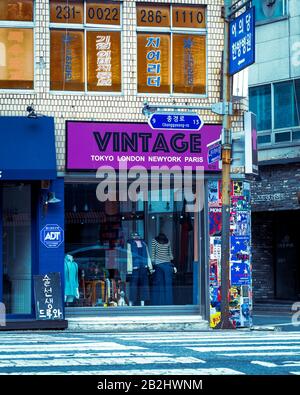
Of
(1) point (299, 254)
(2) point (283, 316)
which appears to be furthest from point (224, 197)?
(1) point (299, 254)

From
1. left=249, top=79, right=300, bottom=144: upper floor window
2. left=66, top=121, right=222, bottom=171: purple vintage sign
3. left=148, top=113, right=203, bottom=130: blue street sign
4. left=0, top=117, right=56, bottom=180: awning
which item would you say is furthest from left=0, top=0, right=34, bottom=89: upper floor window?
left=249, top=79, right=300, bottom=144: upper floor window

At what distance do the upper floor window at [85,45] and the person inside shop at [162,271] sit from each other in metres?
3.65

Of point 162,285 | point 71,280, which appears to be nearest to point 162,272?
point 162,285

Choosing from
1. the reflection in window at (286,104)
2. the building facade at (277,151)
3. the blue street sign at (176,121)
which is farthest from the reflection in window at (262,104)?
the blue street sign at (176,121)

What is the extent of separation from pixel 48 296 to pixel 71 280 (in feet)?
2.48

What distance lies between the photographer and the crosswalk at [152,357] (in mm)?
10023

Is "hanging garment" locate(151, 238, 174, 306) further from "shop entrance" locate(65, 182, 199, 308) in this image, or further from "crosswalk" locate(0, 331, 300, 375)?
"crosswalk" locate(0, 331, 300, 375)

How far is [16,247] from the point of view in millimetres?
20641

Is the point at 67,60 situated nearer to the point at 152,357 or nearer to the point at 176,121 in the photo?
the point at 176,121

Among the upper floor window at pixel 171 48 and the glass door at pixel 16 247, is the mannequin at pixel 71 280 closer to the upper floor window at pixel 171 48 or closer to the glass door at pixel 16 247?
the glass door at pixel 16 247

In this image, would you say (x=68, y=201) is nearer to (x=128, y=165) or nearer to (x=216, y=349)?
(x=128, y=165)

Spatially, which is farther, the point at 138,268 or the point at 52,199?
the point at 138,268

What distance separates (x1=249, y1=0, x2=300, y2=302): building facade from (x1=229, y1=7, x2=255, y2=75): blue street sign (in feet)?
37.6

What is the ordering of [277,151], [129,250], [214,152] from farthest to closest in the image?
[277,151] → [129,250] → [214,152]
